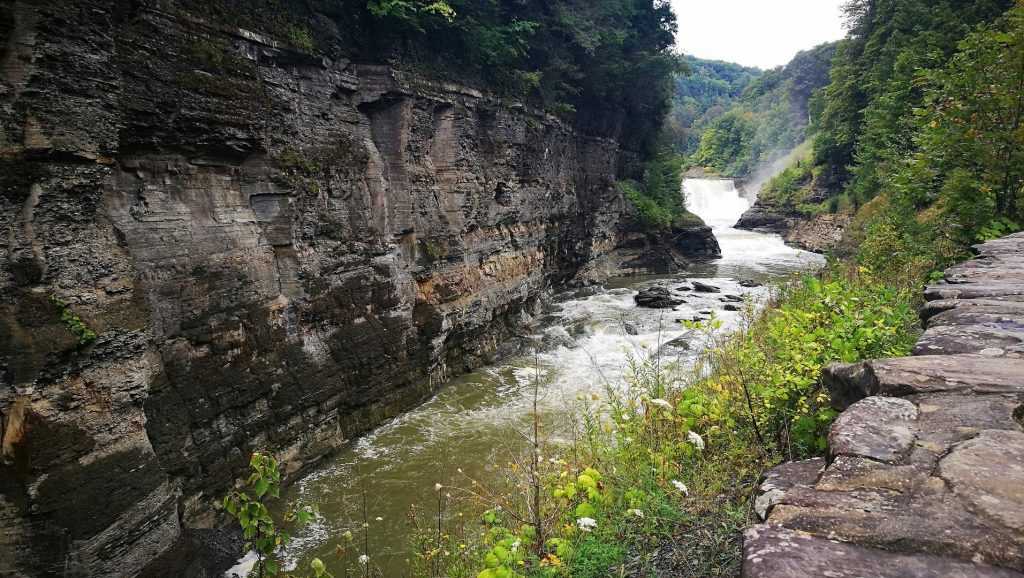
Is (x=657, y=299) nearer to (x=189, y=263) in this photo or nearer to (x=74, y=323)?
(x=189, y=263)

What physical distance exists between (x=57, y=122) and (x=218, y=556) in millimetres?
5579

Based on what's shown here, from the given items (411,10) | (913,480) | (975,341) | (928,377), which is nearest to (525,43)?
(411,10)

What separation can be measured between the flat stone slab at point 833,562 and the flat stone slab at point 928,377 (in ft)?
4.57

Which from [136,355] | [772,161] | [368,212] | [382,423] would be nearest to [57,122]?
[136,355]

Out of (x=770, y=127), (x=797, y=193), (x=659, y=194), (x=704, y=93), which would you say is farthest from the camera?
(x=704, y=93)

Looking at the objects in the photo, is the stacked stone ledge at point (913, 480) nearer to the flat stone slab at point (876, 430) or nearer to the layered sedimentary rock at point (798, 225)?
the flat stone slab at point (876, 430)

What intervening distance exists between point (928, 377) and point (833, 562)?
1.75 m

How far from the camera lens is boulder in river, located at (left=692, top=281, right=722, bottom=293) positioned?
834 inches

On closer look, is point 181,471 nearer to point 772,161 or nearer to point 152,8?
point 152,8

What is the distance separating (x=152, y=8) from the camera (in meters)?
6.59

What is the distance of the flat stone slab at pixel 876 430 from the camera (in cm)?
230

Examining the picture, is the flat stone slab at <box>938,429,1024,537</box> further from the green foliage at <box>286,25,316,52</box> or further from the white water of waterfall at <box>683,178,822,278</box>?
the white water of waterfall at <box>683,178,822,278</box>

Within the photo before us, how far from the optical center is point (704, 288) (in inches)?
844

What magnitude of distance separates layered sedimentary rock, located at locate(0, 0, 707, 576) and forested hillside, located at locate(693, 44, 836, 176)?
5815 cm
